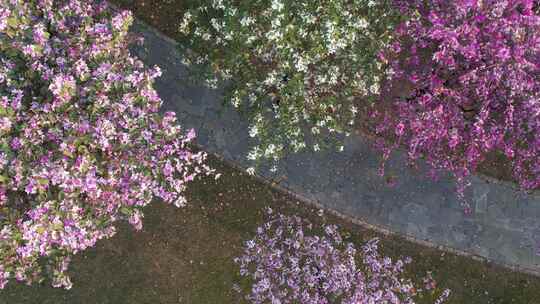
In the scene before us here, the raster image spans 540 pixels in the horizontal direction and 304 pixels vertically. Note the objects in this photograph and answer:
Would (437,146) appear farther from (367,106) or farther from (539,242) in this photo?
(539,242)

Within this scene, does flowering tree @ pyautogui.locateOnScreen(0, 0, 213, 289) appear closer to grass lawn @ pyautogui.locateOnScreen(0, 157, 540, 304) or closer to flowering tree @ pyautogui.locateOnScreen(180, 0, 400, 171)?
flowering tree @ pyautogui.locateOnScreen(180, 0, 400, 171)

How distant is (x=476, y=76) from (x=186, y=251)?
751 cm

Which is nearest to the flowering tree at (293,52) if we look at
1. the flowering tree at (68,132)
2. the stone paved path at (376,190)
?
the flowering tree at (68,132)

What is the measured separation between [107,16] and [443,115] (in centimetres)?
648

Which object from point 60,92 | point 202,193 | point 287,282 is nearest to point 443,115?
point 287,282

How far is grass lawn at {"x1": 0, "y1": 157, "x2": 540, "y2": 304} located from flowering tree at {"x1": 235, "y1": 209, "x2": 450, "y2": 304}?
33cm

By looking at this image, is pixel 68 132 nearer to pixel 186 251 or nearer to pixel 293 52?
pixel 293 52

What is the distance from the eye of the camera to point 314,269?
11383mm

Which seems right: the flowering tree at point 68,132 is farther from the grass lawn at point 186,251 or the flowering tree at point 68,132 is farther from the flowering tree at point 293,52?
the grass lawn at point 186,251

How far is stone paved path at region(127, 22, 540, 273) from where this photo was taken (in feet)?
39.9

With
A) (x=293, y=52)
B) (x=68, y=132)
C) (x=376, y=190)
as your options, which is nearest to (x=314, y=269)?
(x=376, y=190)

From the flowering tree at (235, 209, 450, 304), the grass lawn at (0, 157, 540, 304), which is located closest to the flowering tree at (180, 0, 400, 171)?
the grass lawn at (0, 157, 540, 304)

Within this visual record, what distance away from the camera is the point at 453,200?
41.8 feet

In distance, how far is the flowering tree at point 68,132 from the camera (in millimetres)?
7180
